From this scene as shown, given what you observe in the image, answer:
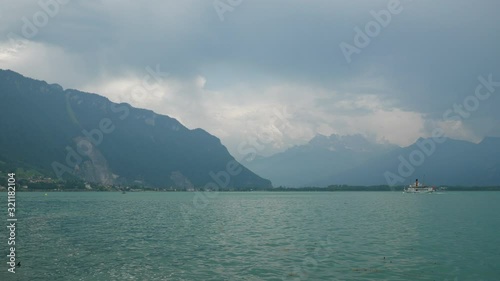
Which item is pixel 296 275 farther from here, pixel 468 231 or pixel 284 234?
pixel 468 231

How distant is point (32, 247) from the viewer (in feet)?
178

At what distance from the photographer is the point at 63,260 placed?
150ft

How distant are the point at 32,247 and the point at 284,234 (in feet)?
132

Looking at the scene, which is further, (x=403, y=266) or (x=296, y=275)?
(x=403, y=266)

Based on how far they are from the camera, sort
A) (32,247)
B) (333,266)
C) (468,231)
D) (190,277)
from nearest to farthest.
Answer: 1. (190,277)
2. (333,266)
3. (32,247)
4. (468,231)

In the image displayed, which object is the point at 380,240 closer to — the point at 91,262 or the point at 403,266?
the point at 403,266

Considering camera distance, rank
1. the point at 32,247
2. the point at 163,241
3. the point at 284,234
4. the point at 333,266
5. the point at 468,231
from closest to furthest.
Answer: the point at 333,266 → the point at 32,247 → the point at 163,241 → the point at 284,234 → the point at 468,231

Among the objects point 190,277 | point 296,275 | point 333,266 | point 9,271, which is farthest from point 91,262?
point 333,266

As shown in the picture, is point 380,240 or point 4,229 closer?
point 380,240

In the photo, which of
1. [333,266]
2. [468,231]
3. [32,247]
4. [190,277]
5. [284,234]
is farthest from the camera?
[468,231]

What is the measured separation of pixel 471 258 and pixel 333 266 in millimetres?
18838

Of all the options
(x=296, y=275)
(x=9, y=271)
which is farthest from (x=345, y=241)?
(x=9, y=271)

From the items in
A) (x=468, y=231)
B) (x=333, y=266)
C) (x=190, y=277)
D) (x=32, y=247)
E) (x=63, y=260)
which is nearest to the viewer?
(x=190, y=277)

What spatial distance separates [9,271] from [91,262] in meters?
8.26
